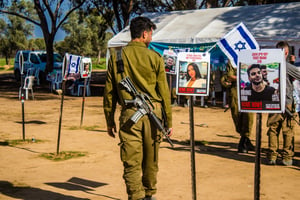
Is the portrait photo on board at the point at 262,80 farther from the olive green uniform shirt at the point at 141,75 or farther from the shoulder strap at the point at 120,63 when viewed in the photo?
the shoulder strap at the point at 120,63

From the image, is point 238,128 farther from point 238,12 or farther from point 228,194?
point 238,12

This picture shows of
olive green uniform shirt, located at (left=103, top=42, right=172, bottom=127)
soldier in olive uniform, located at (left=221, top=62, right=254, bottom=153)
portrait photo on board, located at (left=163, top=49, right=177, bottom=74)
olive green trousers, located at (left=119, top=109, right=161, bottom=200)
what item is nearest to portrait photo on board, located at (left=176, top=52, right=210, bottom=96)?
olive green uniform shirt, located at (left=103, top=42, right=172, bottom=127)

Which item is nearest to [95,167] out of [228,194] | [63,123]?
[228,194]

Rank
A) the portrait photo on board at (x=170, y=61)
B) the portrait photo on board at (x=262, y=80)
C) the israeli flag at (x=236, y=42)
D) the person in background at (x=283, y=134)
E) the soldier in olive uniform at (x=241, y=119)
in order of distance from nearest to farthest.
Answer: the portrait photo on board at (x=262, y=80) → the israeli flag at (x=236, y=42) → the person in background at (x=283, y=134) → the soldier in olive uniform at (x=241, y=119) → the portrait photo on board at (x=170, y=61)

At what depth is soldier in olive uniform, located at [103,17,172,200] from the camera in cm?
477

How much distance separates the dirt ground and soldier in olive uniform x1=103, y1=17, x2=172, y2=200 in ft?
3.51

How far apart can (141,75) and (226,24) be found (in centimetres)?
1367

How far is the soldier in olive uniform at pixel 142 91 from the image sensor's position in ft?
15.6

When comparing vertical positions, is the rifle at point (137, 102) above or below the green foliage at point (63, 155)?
above

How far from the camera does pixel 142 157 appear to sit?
4926 millimetres

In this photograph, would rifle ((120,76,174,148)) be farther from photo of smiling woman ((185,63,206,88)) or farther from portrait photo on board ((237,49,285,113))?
portrait photo on board ((237,49,285,113))

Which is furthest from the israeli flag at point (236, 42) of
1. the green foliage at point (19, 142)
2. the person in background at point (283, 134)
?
the green foliage at point (19, 142)

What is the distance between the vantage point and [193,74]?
194 inches

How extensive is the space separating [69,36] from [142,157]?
262ft
